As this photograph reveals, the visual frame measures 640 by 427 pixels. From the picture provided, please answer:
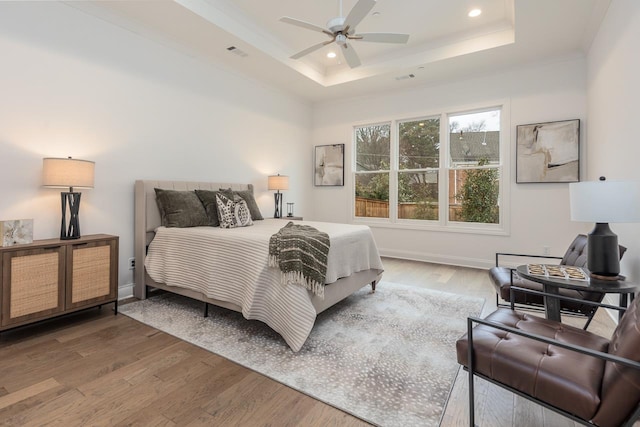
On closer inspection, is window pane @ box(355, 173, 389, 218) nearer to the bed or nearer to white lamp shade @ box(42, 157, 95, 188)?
the bed

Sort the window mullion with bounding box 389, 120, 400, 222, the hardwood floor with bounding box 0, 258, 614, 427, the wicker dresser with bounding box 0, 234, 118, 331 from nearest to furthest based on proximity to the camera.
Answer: the hardwood floor with bounding box 0, 258, 614, 427
the wicker dresser with bounding box 0, 234, 118, 331
the window mullion with bounding box 389, 120, 400, 222

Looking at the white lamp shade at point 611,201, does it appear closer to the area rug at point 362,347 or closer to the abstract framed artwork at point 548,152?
the area rug at point 362,347

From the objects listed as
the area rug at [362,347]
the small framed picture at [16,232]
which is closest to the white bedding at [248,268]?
the area rug at [362,347]

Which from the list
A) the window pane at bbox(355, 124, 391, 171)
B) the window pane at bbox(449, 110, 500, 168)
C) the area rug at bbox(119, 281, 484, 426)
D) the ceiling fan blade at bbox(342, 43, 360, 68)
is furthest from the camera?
the window pane at bbox(355, 124, 391, 171)

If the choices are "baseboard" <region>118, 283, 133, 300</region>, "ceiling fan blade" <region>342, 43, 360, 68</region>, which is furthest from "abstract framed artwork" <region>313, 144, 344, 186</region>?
"baseboard" <region>118, 283, 133, 300</region>

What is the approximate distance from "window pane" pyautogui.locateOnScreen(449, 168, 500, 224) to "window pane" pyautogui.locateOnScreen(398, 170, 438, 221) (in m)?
0.28

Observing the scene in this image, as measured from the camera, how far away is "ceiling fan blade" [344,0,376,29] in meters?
2.45

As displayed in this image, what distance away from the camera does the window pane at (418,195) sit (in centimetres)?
529

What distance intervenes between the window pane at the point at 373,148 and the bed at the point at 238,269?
2.77m

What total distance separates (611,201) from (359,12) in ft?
7.47

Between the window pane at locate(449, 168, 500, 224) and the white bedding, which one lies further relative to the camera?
the window pane at locate(449, 168, 500, 224)

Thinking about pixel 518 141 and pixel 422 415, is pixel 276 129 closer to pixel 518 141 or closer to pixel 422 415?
pixel 518 141

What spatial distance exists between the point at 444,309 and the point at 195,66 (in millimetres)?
4276

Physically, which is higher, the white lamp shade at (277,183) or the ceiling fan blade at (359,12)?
the ceiling fan blade at (359,12)
